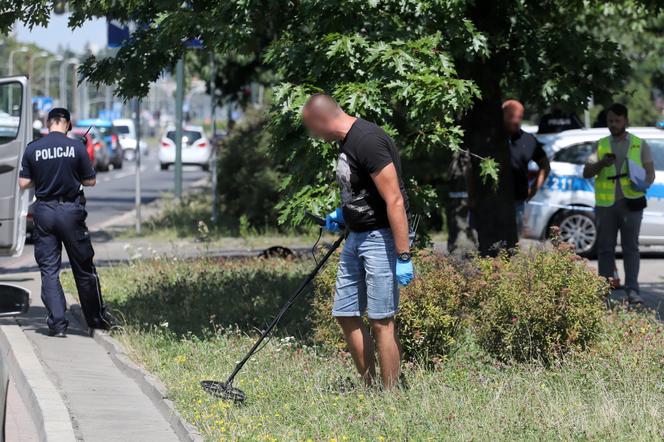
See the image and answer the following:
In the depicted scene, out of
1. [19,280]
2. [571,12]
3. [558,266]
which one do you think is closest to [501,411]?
[558,266]

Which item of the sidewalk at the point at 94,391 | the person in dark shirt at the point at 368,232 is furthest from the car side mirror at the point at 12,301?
the person in dark shirt at the point at 368,232

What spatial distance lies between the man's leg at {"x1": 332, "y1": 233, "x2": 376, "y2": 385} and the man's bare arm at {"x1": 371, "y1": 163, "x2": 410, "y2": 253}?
366mm

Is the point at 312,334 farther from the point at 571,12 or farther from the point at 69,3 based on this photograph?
the point at 571,12

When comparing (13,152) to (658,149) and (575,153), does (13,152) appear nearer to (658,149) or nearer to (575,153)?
(575,153)

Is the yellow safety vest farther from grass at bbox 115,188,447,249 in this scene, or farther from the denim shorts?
grass at bbox 115,188,447,249

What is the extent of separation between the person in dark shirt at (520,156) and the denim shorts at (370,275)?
5334mm

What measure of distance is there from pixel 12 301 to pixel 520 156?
8344mm

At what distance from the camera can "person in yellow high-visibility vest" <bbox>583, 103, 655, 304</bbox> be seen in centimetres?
1184

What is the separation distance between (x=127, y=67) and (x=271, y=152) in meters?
1.55

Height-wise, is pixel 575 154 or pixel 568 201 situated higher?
pixel 575 154

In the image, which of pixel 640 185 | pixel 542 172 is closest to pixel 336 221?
pixel 640 185

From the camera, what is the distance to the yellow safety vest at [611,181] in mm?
11914

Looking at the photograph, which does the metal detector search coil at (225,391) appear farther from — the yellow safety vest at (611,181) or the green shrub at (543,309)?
the yellow safety vest at (611,181)

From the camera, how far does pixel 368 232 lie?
279 inches
